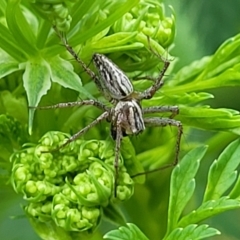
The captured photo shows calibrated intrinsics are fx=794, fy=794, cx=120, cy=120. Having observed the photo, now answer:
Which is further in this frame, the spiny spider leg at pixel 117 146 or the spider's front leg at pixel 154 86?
the spider's front leg at pixel 154 86

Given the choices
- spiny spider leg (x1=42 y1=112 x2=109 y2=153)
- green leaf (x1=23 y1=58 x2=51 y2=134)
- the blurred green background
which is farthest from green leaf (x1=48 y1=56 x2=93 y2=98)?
the blurred green background

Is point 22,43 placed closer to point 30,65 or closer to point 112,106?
point 30,65

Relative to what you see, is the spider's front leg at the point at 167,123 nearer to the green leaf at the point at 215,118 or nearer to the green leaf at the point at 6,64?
the green leaf at the point at 215,118

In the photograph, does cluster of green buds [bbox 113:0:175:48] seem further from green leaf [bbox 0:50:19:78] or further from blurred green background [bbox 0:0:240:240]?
blurred green background [bbox 0:0:240:240]

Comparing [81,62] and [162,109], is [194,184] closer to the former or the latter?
[162,109]

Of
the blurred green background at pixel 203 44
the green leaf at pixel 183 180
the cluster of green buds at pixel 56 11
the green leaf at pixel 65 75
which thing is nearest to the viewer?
Answer: the cluster of green buds at pixel 56 11

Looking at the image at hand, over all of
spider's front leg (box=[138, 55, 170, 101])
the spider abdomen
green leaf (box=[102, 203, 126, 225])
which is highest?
spider's front leg (box=[138, 55, 170, 101])

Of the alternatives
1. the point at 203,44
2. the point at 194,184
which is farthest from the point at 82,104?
the point at 203,44

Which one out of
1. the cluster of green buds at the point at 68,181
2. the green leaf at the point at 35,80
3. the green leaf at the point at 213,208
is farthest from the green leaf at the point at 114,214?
the green leaf at the point at 35,80

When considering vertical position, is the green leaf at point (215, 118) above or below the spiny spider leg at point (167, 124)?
above
